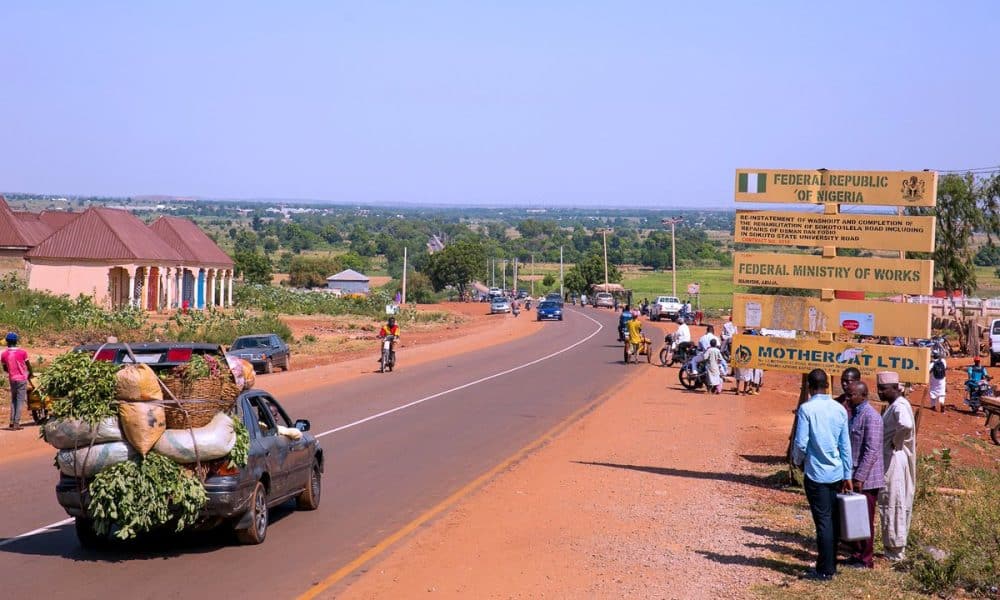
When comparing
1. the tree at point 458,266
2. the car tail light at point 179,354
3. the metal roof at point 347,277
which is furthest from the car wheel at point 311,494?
the tree at point 458,266

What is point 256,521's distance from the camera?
1081cm

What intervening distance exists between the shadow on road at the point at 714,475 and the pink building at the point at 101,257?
47557mm

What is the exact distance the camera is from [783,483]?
15.5 m

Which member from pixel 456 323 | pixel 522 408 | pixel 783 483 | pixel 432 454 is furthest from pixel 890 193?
pixel 456 323

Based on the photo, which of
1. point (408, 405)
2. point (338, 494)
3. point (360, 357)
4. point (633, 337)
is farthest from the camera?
point (360, 357)

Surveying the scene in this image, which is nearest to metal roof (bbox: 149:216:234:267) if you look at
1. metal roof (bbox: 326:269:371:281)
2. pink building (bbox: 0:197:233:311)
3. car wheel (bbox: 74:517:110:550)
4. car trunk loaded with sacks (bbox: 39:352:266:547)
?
pink building (bbox: 0:197:233:311)

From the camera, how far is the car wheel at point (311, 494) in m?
12.7

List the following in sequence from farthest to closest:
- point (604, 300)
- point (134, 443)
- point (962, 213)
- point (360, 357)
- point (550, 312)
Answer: point (604, 300)
point (550, 312)
point (962, 213)
point (360, 357)
point (134, 443)

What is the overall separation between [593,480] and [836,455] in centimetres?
598

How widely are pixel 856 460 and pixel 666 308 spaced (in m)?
67.8

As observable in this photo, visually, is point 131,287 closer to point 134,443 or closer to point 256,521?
point 256,521

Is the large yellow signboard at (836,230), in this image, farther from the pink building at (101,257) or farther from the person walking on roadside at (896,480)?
the pink building at (101,257)

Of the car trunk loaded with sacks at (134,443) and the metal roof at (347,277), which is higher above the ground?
the car trunk loaded with sacks at (134,443)

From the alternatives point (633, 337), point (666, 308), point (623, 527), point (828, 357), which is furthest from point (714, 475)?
point (666, 308)
